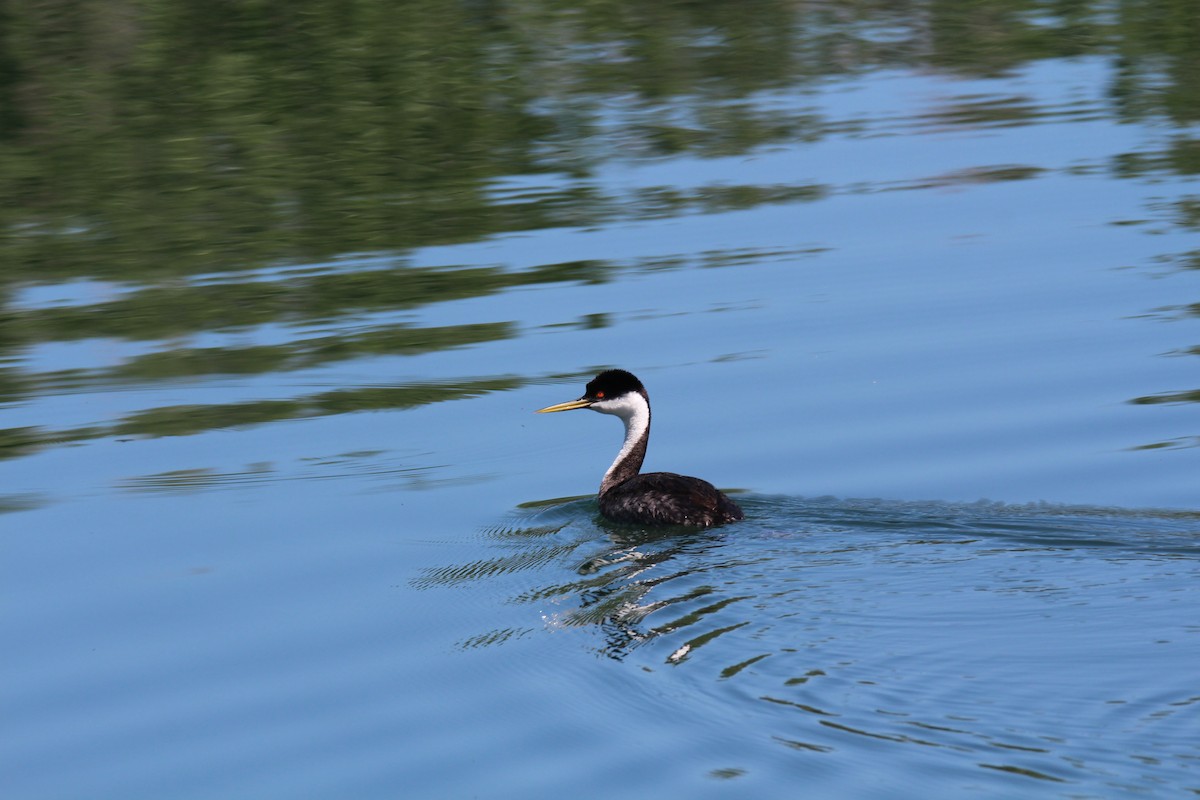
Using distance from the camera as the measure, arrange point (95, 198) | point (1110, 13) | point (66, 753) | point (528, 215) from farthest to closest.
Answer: point (1110, 13) → point (95, 198) → point (528, 215) → point (66, 753)

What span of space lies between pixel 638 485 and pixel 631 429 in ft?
3.45

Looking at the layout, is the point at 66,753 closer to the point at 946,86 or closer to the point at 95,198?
the point at 95,198

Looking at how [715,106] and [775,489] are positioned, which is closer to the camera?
[775,489]

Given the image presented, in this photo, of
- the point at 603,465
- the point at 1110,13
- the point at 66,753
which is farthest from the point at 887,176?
the point at 66,753

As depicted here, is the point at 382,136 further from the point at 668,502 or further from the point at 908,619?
the point at 908,619

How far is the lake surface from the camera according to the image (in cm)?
772

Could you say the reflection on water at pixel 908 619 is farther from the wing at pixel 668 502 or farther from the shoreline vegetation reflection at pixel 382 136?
the shoreline vegetation reflection at pixel 382 136

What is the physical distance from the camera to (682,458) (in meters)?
12.2

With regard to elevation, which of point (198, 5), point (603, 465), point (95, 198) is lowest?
point (603, 465)

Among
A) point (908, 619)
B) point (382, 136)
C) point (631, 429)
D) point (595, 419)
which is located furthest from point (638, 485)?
point (382, 136)

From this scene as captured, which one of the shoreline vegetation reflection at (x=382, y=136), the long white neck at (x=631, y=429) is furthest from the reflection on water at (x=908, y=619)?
the shoreline vegetation reflection at (x=382, y=136)

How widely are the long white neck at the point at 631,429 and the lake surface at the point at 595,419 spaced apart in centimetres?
32

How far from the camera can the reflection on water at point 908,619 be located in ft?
23.7

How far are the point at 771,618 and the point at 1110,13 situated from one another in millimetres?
21276
